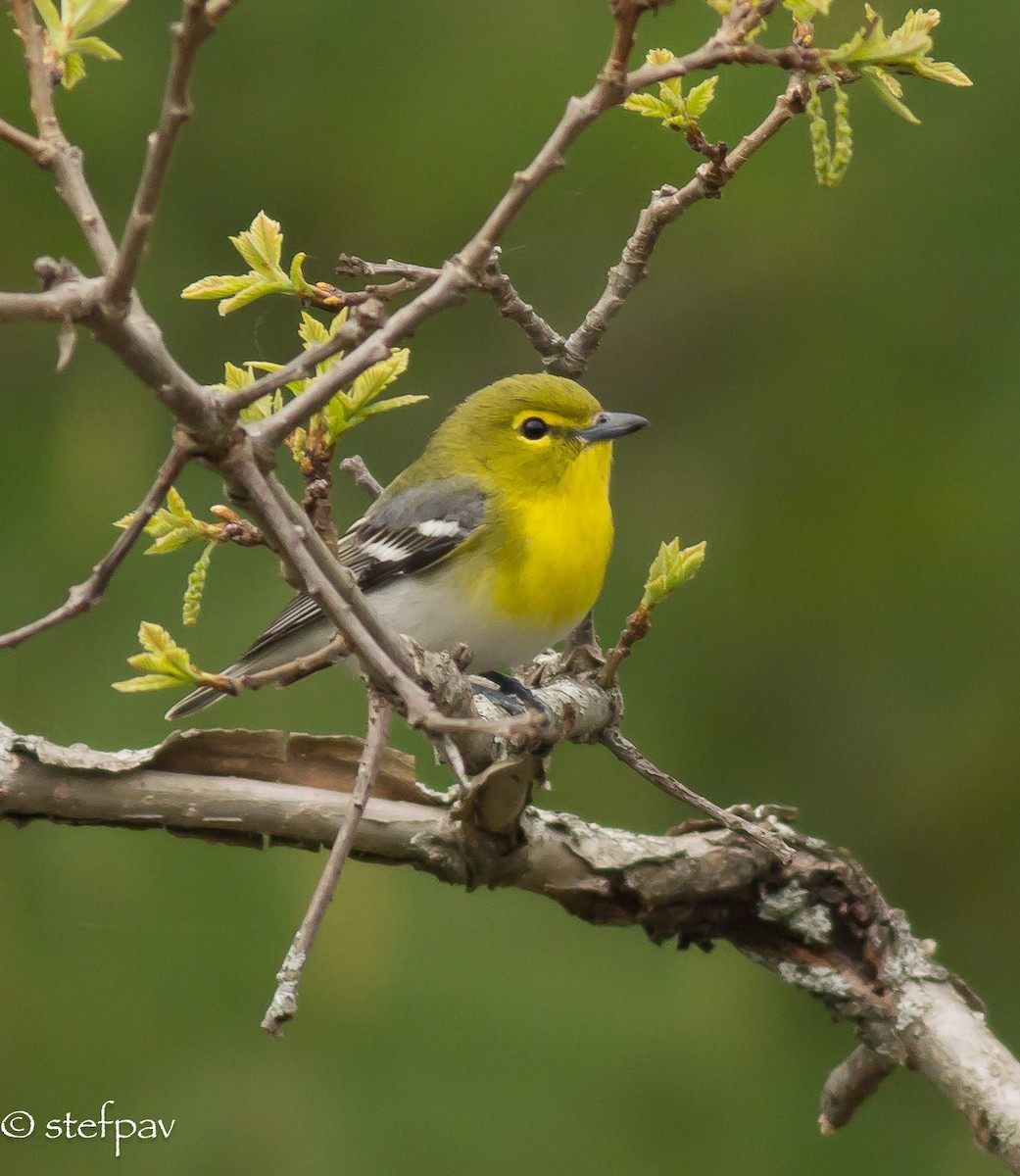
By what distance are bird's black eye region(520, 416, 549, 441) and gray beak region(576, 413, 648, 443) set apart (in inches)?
3.7

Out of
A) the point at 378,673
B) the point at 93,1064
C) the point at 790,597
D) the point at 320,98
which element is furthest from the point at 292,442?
the point at 320,98

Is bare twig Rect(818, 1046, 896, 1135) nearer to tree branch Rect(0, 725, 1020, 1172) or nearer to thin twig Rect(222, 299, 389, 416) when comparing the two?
tree branch Rect(0, 725, 1020, 1172)

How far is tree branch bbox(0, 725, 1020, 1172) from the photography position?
7.38 feet

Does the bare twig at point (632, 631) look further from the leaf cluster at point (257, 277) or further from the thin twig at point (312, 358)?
the thin twig at point (312, 358)

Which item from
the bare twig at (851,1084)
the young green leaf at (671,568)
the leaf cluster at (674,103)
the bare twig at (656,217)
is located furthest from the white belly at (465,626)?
the leaf cluster at (674,103)

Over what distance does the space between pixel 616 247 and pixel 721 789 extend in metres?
1.70

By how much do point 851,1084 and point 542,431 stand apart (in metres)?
1.66

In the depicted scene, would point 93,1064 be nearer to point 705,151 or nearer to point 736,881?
point 736,881

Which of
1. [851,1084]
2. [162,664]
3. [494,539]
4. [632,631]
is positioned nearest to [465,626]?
[494,539]

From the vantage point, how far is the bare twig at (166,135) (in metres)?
1.05

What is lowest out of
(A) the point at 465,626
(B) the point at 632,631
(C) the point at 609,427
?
(B) the point at 632,631

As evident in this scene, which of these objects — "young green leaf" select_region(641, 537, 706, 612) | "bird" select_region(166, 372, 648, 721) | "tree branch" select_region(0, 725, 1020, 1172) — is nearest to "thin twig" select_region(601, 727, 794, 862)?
"tree branch" select_region(0, 725, 1020, 1172)

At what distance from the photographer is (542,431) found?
3.68 meters

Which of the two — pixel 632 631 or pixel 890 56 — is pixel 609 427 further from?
pixel 890 56
